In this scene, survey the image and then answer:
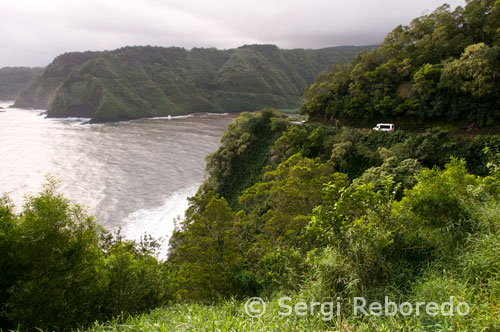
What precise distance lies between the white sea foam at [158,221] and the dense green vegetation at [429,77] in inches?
819

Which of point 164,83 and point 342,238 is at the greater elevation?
point 164,83

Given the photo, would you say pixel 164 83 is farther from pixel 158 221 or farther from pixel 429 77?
pixel 429 77

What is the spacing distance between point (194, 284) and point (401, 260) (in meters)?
8.64

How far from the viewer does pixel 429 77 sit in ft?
83.6

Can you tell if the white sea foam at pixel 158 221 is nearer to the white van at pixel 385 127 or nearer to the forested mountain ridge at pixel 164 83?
the white van at pixel 385 127

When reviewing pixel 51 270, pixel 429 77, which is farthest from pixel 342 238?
pixel 429 77

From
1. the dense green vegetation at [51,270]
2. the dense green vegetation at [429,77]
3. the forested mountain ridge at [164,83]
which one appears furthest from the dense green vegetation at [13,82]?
the dense green vegetation at [51,270]

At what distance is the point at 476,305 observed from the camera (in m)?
4.16

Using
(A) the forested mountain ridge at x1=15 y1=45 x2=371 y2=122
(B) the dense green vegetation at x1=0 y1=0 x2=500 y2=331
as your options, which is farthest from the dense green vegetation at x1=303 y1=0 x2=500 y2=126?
(A) the forested mountain ridge at x1=15 y1=45 x2=371 y2=122

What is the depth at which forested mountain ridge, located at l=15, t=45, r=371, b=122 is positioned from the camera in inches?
4395

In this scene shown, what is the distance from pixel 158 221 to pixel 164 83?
117372 millimetres

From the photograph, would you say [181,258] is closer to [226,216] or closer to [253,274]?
[226,216]

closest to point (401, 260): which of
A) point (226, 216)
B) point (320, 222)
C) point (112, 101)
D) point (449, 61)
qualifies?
point (320, 222)

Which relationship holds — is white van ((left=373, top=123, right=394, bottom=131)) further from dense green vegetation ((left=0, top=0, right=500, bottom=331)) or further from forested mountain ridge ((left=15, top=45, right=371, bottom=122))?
forested mountain ridge ((left=15, top=45, right=371, bottom=122))
